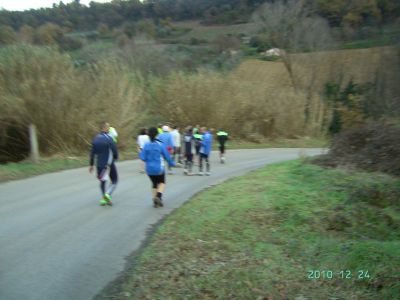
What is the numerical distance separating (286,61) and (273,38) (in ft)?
11.3

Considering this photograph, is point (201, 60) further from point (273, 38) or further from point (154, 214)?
point (154, 214)

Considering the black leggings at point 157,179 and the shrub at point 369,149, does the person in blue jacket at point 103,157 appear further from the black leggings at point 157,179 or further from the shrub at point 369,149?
the shrub at point 369,149

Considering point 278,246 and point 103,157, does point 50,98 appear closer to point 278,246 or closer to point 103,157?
point 103,157

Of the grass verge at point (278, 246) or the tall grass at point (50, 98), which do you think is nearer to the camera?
the grass verge at point (278, 246)

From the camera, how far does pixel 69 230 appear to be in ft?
27.4

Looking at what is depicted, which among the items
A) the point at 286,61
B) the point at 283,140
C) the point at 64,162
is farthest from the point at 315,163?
the point at 286,61

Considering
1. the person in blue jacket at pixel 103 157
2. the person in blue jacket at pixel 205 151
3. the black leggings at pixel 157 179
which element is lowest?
the person in blue jacket at pixel 205 151

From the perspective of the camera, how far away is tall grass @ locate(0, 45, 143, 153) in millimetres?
19828

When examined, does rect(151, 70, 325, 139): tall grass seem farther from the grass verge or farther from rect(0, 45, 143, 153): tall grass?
the grass verge

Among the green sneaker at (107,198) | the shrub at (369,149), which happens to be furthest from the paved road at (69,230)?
the shrub at (369,149)
